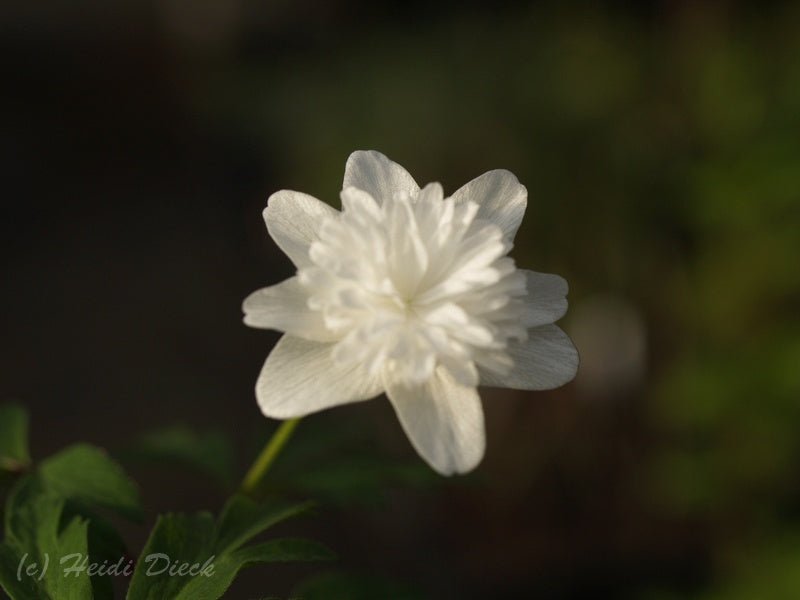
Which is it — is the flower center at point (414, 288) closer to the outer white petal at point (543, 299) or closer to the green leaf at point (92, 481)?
the outer white petal at point (543, 299)

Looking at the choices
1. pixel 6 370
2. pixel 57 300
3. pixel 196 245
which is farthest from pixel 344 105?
pixel 6 370

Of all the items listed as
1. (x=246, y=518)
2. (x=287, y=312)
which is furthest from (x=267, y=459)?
(x=287, y=312)

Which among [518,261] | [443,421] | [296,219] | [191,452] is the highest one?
[296,219]

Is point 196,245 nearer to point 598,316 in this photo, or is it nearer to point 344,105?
point 344,105

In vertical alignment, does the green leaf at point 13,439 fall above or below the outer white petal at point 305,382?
below

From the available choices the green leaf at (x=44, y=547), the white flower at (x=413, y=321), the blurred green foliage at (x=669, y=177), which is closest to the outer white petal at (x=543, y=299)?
the white flower at (x=413, y=321)

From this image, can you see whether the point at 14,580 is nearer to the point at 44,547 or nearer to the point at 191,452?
the point at 44,547

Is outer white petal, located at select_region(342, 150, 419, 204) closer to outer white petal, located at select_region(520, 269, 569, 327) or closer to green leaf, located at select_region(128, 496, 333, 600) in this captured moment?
outer white petal, located at select_region(520, 269, 569, 327)
